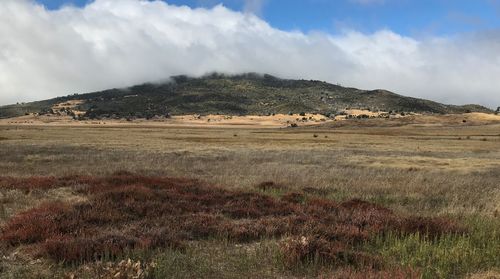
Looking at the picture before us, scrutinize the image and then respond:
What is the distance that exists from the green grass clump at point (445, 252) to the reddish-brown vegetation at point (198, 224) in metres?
0.59

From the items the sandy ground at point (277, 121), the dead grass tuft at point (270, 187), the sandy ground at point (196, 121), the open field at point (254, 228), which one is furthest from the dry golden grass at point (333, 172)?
the sandy ground at point (196, 121)

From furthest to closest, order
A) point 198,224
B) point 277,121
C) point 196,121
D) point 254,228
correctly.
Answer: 1. point 196,121
2. point 277,121
3. point 198,224
4. point 254,228

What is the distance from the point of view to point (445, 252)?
10273 millimetres

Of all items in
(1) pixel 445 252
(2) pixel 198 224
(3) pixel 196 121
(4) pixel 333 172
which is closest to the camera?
(1) pixel 445 252

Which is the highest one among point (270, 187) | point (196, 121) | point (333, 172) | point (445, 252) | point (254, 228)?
point (445, 252)

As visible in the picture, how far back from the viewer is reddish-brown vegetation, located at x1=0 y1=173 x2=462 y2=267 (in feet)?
33.6

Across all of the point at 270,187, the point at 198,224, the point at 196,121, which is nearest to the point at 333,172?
the point at 270,187

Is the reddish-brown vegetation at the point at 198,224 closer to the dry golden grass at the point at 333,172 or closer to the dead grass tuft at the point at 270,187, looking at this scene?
the dead grass tuft at the point at 270,187

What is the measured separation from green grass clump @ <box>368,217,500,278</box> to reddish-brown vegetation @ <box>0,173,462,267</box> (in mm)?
592

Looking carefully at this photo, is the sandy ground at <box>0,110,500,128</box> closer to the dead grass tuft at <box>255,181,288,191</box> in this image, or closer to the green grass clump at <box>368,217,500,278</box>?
the dead grass tuft at <box>255,181,288,191</box>

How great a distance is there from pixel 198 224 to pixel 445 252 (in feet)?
20.7

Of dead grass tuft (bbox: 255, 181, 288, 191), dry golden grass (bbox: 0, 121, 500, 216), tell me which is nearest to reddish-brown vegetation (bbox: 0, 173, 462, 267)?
dead grass tuft (bbox: 255, 181, 288, 191)

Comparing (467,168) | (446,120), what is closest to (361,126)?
(446,120)

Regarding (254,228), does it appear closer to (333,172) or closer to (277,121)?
(333,172)
